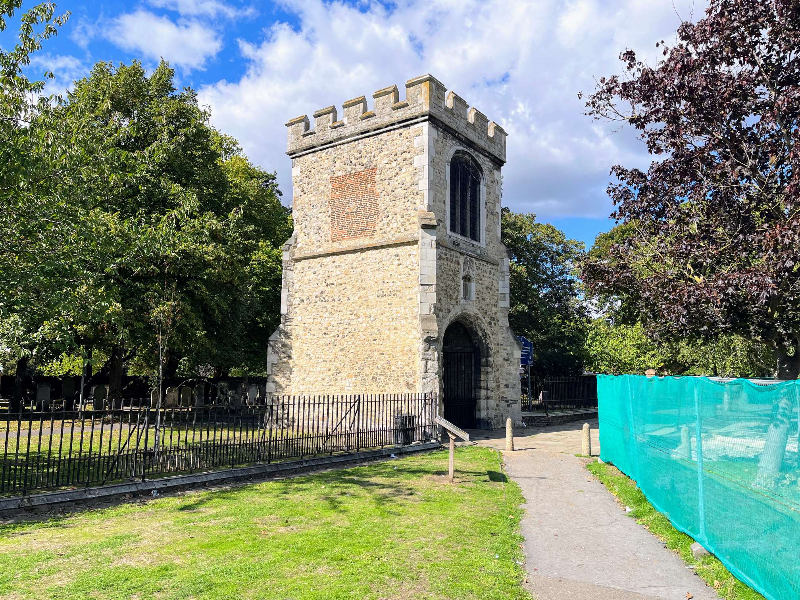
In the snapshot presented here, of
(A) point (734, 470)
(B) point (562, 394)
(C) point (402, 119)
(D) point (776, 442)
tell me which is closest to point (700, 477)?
(A) point (734, 470)

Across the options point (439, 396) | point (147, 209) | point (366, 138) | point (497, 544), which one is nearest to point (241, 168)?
point (147, 209)

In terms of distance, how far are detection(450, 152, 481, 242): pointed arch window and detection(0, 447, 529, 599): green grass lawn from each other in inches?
442

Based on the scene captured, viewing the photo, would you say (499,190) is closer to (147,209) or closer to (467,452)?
(467,452)

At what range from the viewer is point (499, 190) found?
839 inches

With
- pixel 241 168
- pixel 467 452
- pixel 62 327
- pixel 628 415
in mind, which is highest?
pixel 241 168

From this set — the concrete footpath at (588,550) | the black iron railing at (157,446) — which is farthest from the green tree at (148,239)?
the concrete footpath at (588,550)

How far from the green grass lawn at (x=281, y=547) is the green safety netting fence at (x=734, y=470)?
6.32 feet

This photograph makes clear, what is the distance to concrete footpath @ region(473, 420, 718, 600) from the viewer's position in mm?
5098

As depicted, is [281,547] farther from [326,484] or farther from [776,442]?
[776,442]

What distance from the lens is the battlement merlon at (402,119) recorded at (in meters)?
17.8

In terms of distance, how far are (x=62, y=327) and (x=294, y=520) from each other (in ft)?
19.5

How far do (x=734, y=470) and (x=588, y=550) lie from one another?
72.1 inches

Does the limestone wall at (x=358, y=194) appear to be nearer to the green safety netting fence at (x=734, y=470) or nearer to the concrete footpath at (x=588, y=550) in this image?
the concrete footpath at (x=588, y=550)

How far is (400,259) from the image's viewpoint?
57.8 ft
